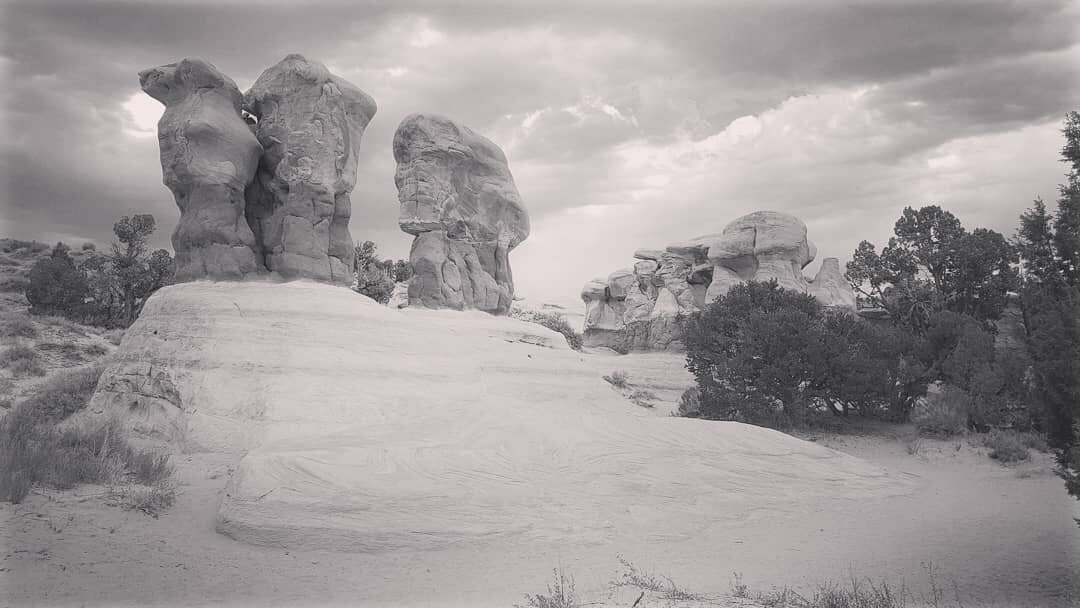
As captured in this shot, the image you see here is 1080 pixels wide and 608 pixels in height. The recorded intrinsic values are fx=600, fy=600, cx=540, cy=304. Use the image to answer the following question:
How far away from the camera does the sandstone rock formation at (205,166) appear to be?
1080cm

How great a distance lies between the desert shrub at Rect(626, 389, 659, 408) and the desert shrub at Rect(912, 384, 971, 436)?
25.2 feet

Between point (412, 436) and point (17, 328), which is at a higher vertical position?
point (17, 328)

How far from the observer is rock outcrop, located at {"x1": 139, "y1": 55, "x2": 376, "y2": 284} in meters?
10.9

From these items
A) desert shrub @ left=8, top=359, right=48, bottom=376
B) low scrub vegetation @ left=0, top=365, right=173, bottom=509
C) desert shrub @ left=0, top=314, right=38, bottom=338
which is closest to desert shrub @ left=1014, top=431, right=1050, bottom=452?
low scrub vegetation @ left=0, top=365, right=173, bottom=509

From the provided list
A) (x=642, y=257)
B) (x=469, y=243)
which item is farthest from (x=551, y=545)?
(x=642, y=257)

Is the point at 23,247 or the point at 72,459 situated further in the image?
the point at 23,247

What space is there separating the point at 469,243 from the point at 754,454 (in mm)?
9688

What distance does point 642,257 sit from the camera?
4047cm

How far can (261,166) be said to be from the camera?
40.1ft

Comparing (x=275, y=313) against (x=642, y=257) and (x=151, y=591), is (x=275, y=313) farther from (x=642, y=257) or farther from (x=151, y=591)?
(x=642, y=257)

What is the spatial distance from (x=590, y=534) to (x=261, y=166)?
998 centimetres

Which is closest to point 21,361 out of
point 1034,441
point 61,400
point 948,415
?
point 61,400

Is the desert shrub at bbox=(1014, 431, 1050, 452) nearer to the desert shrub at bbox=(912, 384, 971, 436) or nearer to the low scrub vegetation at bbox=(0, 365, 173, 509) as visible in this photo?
the desert shrub at bbox=(912, 384, 971, 436)

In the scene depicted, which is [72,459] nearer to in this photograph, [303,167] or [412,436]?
[412,436]
